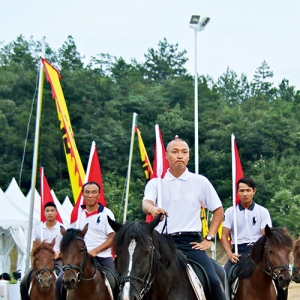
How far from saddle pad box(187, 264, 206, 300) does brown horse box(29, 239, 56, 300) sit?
552 centimetres

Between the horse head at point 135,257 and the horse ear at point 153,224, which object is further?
the horse ear at point 153,224

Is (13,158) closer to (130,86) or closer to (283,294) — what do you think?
(130,86)

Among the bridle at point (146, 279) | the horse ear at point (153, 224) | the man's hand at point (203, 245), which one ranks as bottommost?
the bridle at point (146, 279)

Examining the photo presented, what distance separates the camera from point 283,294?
9.66 m

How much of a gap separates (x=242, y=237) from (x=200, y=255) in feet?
12.3

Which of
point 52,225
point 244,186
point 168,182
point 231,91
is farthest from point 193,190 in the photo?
point 231,91

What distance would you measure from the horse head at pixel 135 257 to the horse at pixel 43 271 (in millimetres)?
6150

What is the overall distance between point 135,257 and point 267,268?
4140mm

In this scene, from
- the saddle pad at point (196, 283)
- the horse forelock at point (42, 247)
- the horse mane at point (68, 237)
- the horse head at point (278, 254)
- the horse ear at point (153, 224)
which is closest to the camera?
the horse ear at point (153, 224)

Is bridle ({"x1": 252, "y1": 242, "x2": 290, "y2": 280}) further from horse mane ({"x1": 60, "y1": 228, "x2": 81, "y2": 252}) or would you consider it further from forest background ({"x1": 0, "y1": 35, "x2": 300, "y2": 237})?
forest background ({"x1": 0, "y1": 35, "x2": 300, "y2": 237})

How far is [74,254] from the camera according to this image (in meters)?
9.23

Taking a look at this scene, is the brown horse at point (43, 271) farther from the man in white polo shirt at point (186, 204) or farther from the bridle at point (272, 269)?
the man in white polo shirt at point (186, 204)

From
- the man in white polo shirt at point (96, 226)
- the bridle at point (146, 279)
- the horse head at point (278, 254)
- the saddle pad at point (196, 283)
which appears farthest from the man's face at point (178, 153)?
the man in white polo shirt at point (96, 226)

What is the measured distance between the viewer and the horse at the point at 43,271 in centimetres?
1155
